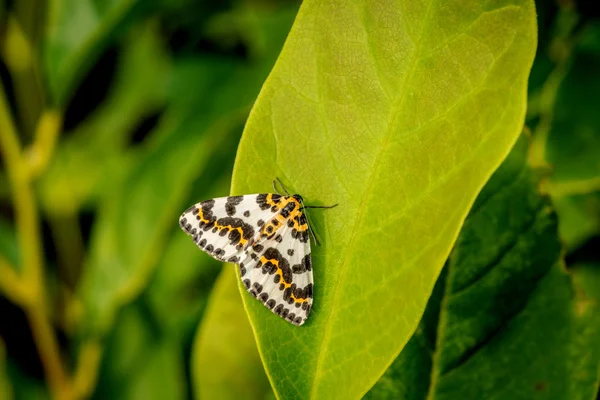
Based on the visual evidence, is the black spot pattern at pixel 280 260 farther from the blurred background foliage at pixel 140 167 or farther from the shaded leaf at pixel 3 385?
the shaded leaf at pixel 3 385

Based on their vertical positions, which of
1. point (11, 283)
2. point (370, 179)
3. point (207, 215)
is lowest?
point (11, 283)

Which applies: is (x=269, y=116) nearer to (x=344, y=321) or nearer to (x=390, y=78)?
(x=390, y=78)

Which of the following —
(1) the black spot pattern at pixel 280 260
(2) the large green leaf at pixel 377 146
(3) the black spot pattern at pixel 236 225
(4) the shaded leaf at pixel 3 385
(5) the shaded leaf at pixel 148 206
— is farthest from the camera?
(4) the shaded leaf at pixel 3 385

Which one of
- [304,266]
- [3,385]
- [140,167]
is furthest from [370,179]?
[3,385]

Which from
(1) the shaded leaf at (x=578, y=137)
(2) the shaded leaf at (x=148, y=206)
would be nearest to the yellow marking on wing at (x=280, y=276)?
(2) the shaded leaf at (x=148, y=206)

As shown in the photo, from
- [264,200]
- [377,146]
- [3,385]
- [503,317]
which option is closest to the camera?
[377,146]

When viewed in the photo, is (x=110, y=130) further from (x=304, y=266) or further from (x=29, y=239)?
(x=304, y=266)

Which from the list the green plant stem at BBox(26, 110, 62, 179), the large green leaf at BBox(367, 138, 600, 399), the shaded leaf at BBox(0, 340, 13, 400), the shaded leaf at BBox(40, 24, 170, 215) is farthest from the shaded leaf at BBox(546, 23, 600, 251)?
the shaded leaf at BBox(0, 340, 13, 400)
